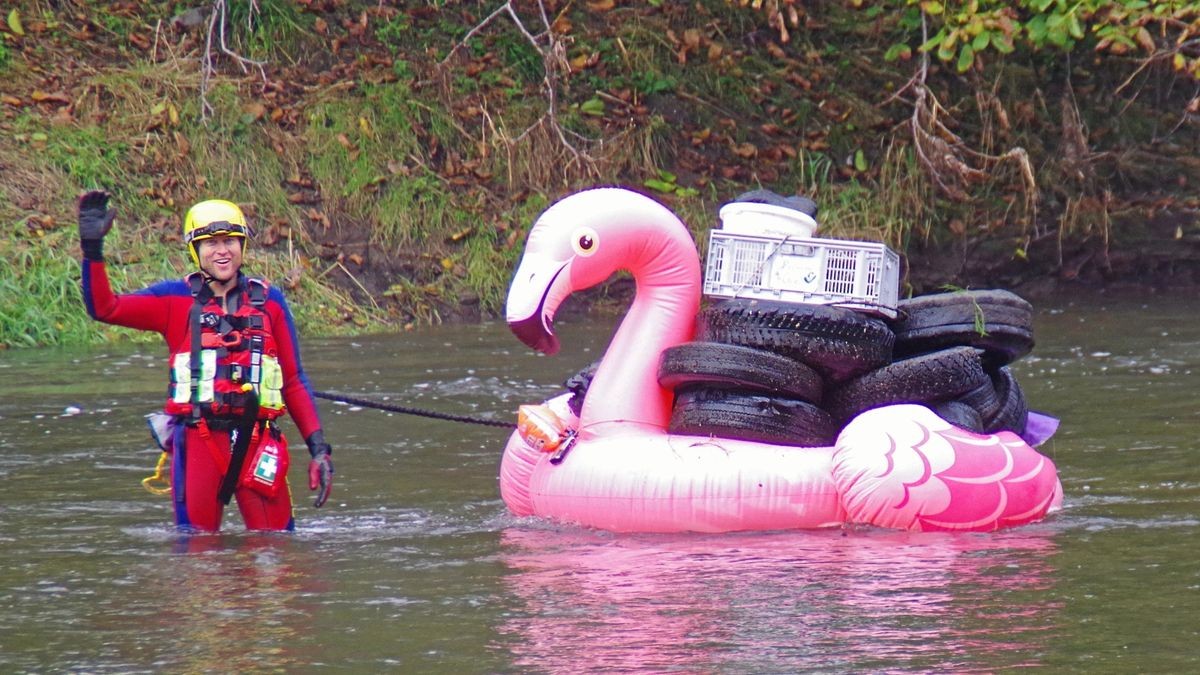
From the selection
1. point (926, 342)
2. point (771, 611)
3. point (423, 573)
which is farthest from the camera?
point (926, 342)

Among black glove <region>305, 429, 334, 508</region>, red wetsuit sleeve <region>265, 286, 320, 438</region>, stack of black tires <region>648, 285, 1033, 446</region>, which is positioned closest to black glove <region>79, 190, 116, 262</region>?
red wetsuit sleeve <region>265, 286, 320, 438</region>

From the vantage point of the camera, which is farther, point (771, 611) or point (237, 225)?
point (237, 225)

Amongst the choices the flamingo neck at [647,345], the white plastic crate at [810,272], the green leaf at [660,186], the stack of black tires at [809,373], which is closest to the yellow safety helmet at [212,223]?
the flamingo neck at [647,345]

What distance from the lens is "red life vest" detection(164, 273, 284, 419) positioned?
697cm

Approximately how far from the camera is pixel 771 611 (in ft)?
19.2

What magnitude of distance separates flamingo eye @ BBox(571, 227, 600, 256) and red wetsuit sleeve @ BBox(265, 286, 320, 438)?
4.22ft

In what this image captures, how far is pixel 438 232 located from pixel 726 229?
378 inches

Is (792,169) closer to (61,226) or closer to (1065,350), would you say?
(1065,350)

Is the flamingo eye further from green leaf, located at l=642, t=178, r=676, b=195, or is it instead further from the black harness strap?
green leaf, located at l=642, t=178, r=676, b=195

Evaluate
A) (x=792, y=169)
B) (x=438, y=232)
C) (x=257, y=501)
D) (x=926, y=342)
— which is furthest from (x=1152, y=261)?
(x=257, y=501)

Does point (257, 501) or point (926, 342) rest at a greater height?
point (926, 342)

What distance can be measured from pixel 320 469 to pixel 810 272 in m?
2.24

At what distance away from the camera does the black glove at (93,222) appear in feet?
22.1

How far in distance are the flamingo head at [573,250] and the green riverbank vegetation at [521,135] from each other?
7925 millimetres
